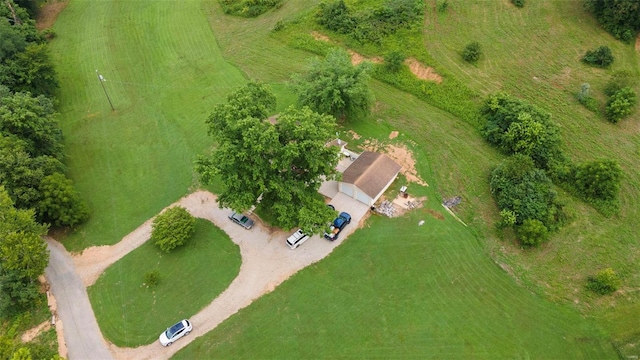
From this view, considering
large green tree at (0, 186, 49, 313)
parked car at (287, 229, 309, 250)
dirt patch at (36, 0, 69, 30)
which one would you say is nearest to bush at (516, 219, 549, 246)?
parked car at (287, 229, 309, 250)

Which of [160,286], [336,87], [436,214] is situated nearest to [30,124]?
[160,286]

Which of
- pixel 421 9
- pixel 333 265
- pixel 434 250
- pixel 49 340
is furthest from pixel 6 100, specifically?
pixel 421 9

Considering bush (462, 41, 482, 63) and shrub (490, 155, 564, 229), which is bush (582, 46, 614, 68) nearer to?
bush (462, 41, 482, 63)

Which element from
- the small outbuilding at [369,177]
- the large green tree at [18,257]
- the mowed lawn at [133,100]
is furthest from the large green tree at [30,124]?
the small outbuilding at [369,177]

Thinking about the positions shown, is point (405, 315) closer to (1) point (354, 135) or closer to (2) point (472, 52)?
(1) point (354, 135)

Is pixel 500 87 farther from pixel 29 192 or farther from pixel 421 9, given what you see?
pixel 29 192

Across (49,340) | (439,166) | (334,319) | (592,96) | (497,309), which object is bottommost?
(49,340)
